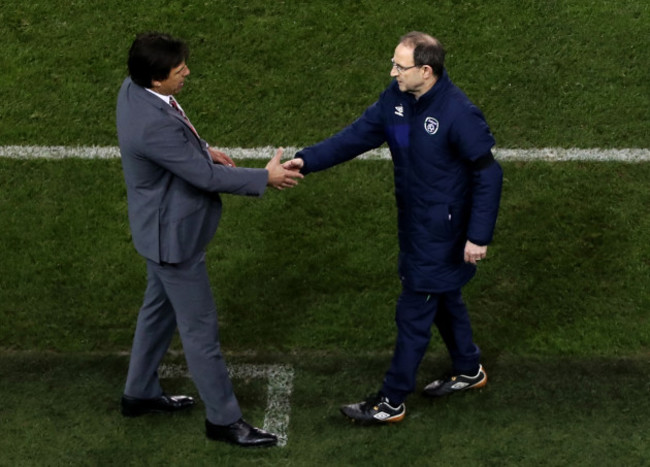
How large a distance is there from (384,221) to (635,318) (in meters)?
1.77

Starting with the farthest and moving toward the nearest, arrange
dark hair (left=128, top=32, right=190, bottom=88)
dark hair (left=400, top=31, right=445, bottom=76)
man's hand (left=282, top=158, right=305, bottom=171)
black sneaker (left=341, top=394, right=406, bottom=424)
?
black sneaker (left=341, top=394, right=406, bottom=424), man's hand (left=282, top=158, right=305, bottom=171), dark hair (left=400, top=31, right=445, bottom=76), dark hair (left=128, top=32, right=190, bottom=88)

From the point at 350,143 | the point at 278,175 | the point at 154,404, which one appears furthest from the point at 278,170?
the point at 154,404

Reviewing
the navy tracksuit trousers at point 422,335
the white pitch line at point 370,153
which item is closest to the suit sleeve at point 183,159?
the navy tracksuit trousers at point 422,335

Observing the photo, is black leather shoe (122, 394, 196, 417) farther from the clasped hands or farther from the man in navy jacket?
the clasped hands

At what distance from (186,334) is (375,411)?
1.13 m

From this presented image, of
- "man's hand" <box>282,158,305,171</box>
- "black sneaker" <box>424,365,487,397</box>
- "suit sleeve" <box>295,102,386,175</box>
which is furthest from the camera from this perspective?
"black sneaker" <box>424,365,487,397</box>

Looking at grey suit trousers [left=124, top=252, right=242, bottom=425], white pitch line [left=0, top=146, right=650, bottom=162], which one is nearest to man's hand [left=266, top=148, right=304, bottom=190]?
grey suit trousers [left=124, top=252, right=242, bottom=425]

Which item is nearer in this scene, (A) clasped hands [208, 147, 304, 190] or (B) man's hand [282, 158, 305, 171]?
(A) clasped hands [208, 147, 304, 190]

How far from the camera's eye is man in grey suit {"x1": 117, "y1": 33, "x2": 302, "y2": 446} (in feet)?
18.8

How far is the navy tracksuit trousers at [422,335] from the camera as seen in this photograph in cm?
637

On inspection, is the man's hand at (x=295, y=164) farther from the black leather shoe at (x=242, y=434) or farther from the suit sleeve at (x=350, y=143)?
the black leather shoe at (x=242, y=434)

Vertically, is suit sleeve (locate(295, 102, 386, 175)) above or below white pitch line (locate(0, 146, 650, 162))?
above

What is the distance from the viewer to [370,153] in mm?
8664

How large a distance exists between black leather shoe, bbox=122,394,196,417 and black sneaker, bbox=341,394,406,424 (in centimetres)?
89
